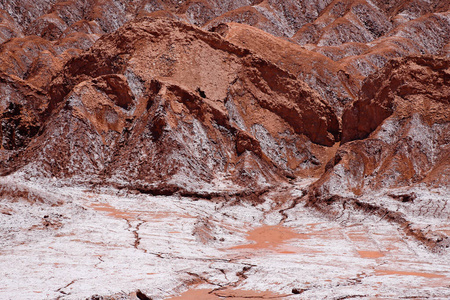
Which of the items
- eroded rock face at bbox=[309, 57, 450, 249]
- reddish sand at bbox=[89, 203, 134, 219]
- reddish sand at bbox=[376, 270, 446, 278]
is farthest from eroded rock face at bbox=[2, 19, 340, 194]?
reddish sand at bbox=[376, 270, 446, 278]

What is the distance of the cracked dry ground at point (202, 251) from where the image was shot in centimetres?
1123

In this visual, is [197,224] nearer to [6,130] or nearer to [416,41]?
[6,130]

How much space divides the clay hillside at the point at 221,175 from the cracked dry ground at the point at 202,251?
9cm

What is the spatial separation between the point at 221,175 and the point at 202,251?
16.5 m

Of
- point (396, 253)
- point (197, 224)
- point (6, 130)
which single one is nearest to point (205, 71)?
point (6, 130)

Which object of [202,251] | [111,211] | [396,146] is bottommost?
[111,211]

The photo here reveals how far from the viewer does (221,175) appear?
34.2 meters

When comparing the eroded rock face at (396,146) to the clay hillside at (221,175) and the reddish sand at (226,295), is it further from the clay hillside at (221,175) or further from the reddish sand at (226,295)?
the reddish sand at (226,295)

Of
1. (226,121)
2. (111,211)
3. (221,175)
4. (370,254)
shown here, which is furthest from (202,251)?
(226,121)

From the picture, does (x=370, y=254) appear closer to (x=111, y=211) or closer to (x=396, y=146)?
(x=111, y=211)

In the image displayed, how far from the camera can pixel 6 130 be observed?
132 feet

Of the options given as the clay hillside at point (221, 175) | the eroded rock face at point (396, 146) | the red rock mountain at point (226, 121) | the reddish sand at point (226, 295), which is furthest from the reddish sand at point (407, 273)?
the eroded rock face at point (396, 146)

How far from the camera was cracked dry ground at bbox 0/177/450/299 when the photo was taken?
1123cm

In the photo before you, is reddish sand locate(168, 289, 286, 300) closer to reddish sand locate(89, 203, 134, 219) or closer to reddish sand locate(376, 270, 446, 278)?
reddish sand locate(376, 270, 446, 278)
